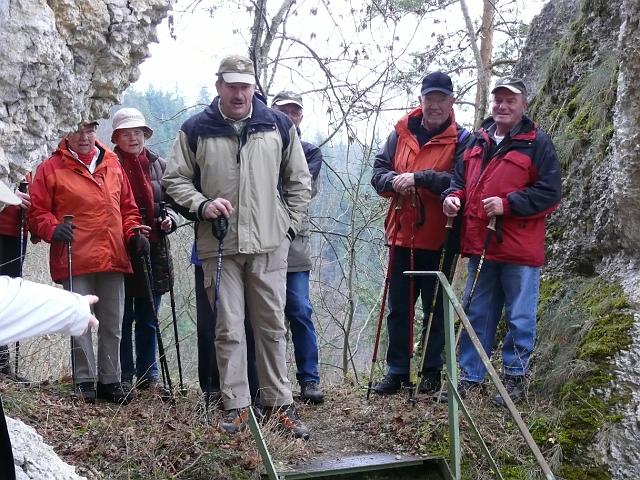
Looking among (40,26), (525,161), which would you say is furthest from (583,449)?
(40,26)

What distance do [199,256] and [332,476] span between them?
163cm

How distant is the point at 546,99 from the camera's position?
722 centimetres

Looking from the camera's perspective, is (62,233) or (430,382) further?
(430,382)

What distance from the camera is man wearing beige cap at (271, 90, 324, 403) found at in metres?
5.97

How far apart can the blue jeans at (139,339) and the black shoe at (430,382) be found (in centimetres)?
212

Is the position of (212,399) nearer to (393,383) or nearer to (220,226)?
(220,226)

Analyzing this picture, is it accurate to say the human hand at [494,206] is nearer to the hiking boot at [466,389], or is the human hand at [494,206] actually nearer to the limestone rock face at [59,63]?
the hiking boot at [466,389]

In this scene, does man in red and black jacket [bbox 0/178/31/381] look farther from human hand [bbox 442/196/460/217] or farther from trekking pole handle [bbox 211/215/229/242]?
human hand [bbox 442/196/460/217]

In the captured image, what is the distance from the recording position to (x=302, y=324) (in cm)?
603

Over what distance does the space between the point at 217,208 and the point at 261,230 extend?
34 cm

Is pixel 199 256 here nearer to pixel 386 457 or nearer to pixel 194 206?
pixel 194 206

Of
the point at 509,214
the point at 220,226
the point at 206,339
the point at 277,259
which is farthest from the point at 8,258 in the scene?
the point at 509,214

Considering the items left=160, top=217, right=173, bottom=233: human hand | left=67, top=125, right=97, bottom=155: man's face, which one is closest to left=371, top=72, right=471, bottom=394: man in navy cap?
left=160, top=217, right=173, bottom=233: human hand

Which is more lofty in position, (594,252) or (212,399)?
(594,252)
